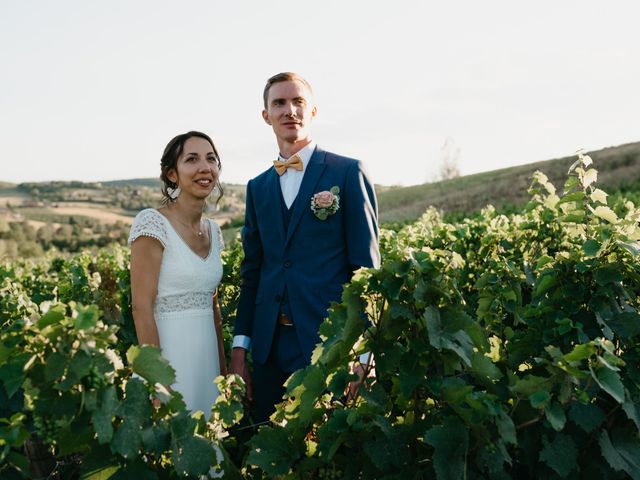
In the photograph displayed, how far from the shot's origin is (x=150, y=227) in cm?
390

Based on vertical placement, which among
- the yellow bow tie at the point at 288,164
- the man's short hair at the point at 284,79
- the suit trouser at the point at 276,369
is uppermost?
the man's short hair at the point at 284,79

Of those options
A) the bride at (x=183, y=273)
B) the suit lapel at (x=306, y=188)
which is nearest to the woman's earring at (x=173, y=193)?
the bride at (x=183, y=273)

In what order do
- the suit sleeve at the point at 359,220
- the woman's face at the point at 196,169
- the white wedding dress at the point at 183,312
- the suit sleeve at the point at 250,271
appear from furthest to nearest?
the woman's face at the point at 196,169
the white wedding dress at the point at 183,312
the suit sleeve at the point at 250,271
the suit sleeve at the point at 359,220

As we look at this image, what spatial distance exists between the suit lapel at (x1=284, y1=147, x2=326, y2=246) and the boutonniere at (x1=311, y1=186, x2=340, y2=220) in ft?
0.25

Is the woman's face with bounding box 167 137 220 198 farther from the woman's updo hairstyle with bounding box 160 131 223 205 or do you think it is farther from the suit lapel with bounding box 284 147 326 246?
the suit lapel with bounding box 284 147 326 246

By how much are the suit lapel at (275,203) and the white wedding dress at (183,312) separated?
0.66 meters

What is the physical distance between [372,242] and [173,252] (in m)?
1.31

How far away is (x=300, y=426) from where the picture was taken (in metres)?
2.14

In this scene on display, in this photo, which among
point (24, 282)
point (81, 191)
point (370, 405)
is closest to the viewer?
point (370, 405)

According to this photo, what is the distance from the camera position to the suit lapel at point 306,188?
3.61m

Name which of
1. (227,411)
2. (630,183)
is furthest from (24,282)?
(630,183)

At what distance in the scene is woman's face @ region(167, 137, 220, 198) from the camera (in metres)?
4.11

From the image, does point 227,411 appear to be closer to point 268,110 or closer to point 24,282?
point 268,110

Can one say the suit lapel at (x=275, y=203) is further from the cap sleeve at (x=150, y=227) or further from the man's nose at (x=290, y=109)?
the cap sleeve at (x=150, y=227)
